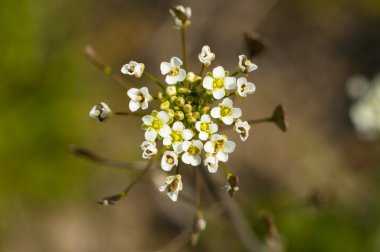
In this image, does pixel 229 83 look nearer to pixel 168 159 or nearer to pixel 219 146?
pixel 219 146

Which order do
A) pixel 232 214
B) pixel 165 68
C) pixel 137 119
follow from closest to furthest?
pixel 165 68 < pixel 232 214 < pixel 137 119

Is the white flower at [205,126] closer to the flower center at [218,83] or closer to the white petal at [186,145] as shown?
the white petal at [186,145]

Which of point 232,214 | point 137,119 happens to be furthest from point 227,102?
point 137,119

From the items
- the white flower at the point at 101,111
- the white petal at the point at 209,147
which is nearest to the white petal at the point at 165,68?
the white flower at the point at 101,111

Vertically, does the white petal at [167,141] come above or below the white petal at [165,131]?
below

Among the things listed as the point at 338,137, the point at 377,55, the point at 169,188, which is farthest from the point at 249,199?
the point at 169,188

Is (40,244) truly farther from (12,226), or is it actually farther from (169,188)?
(169,188)

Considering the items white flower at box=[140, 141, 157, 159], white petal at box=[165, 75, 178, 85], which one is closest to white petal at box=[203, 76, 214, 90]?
white petal at box=[165, 75, 178, 85]
